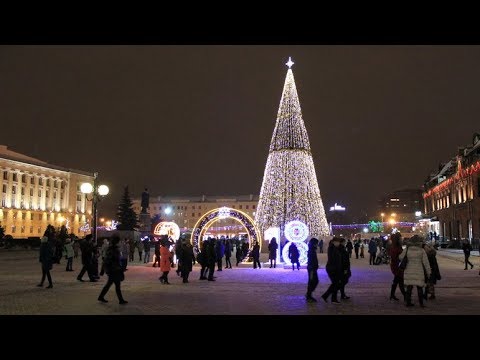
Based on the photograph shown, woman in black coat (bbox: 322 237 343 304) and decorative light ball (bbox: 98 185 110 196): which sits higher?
decorative light ball (bbox: 98 185 110 196)

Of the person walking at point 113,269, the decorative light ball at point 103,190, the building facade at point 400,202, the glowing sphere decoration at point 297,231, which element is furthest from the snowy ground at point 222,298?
the building facade at point 400,202

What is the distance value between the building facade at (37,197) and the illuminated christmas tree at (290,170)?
2386 inches

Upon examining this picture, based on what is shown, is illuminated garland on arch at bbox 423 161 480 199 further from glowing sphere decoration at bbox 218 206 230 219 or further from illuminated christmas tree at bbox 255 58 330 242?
glowing sphere decoration at bbox 218 206 230 219

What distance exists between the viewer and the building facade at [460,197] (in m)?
52.5

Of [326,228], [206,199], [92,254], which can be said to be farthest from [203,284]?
[206,199]

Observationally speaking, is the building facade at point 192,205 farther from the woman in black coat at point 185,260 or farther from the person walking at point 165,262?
the person walking at point 165,262

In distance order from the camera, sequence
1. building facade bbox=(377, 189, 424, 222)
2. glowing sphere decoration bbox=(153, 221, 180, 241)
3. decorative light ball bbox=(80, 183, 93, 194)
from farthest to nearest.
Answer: building facade bbox=(377, 189, 424, 222) → glowing sphere decoration bbox=(153, 221, 180, 241) → decorative light ball bbox=(80, 183, 93, 194)

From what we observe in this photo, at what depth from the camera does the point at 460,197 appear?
59438mm

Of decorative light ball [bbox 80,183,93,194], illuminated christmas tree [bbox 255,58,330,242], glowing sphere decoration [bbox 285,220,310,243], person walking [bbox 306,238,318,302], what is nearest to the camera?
person walking [bbox 306,238,318,302]

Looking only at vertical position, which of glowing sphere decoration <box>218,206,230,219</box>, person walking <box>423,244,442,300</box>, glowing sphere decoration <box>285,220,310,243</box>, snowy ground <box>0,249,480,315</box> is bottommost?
snowy ground <box>0,249,480,315</box>

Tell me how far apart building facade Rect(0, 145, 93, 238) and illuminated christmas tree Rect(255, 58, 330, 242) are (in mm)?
60614

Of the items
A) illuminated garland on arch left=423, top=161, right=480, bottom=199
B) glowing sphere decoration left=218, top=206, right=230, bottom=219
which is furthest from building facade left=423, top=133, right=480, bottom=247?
glowing sphere decoration left=218, top=206, right=230, bottom=219

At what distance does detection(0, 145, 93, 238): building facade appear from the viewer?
9338cm

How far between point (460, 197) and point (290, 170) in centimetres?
3138
